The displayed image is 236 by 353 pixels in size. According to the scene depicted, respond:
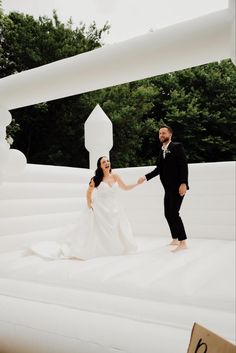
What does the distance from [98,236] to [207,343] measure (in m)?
2.38

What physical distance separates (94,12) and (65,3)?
53.3 inches

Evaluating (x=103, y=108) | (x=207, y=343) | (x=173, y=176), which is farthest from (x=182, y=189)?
(x=103, y=108)

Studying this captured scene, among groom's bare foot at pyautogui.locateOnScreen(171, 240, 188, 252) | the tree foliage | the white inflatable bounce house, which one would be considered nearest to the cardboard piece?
the white inflatable bounce house

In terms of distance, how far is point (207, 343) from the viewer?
722 mm

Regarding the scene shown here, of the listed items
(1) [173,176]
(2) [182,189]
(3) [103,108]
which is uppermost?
(3) [103,108]

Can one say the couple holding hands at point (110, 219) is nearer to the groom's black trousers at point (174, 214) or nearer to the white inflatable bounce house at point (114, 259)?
the groom's black trousers at point (174, 214)

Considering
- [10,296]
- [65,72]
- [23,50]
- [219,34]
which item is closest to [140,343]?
[10,296]

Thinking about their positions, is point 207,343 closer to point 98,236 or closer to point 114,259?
point 114,259

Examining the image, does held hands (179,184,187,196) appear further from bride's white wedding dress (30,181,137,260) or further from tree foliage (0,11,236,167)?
tree foliage (0,11,236,167)

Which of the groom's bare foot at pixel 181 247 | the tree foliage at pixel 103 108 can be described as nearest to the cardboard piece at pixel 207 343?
the groom's bare foot at pixel 181 247

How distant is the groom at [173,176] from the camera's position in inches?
125

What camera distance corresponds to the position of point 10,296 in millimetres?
2166

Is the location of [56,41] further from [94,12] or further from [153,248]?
[153,248]

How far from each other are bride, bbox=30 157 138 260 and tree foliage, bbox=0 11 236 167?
8.20m
